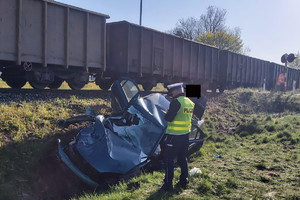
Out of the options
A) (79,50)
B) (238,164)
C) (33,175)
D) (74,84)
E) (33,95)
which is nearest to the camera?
(33,175)

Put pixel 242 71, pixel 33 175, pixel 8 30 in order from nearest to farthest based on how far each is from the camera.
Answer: pixel 33 175, pixel 8 30, pixel 242 71

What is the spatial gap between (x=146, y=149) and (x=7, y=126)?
2639 mm

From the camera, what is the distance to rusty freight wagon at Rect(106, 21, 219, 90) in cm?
1085

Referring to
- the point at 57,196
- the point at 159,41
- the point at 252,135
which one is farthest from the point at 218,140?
the point at 159,41

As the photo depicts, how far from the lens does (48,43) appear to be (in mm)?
8508

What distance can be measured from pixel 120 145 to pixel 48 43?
539cm

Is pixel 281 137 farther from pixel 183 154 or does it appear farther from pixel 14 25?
pixel 14 25

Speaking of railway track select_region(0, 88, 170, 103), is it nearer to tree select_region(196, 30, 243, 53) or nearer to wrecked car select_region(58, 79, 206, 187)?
wrecked car select_region(58, 79, 206, 187)

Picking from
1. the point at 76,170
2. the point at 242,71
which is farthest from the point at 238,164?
the point at 242,71

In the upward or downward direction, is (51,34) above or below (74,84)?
above

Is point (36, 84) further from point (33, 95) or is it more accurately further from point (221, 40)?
point (221, 40)

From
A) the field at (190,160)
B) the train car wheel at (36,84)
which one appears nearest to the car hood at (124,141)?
the field at (190,160)

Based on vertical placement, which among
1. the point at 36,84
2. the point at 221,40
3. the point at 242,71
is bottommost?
the point at 36,84

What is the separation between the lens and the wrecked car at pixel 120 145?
4203mm
